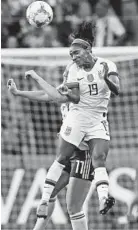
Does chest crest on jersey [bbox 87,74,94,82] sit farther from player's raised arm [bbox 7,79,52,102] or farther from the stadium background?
the stadium background

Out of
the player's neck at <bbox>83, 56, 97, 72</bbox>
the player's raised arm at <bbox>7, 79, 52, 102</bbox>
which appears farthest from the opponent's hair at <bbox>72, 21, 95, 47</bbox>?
the player's raised arm at <bbox>7, 79, 52, 102</bbox>

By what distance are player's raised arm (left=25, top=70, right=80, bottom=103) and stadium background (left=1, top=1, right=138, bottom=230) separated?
3.28 m

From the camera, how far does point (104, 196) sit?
6.82 meters

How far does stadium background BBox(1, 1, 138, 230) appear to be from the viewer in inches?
414

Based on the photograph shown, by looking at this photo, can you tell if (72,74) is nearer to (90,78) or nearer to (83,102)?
(90,78)

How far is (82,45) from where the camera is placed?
23.7ft

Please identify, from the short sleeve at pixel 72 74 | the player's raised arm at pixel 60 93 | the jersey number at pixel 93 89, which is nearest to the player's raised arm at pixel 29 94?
the player's raised arm at pixel 60 93

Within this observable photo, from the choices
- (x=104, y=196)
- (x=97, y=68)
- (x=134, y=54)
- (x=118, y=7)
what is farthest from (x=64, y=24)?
(x=104, y=196)

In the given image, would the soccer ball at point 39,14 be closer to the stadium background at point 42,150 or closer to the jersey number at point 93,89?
the jersey number at point 93,89

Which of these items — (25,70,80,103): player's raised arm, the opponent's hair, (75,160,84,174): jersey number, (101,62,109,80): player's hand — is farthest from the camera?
(75,160,84,174): jersey number

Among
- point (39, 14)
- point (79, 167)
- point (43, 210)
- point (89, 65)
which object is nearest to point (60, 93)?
point (89, 65)

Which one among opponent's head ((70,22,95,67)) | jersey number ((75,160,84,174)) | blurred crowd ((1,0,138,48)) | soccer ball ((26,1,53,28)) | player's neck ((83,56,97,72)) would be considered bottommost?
jersey number ((75,160,84,174))

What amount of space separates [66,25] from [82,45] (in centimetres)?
448

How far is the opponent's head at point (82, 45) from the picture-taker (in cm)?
720
